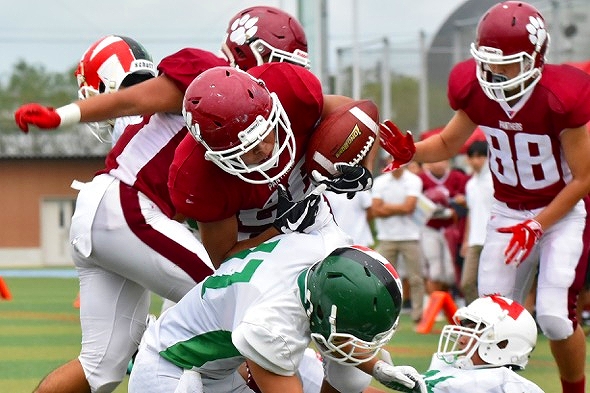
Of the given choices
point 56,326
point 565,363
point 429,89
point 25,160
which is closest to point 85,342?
point 565,363

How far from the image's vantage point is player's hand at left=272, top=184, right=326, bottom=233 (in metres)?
3.63

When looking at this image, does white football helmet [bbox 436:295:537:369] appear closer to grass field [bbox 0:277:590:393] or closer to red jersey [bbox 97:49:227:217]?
red jersey [bbox 97:49:227:217]

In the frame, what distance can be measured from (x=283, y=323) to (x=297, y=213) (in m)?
0.40

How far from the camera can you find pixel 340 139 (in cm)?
381

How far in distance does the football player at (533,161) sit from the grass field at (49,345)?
1.09 metres

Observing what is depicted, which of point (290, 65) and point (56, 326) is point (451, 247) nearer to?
point (56, 326)

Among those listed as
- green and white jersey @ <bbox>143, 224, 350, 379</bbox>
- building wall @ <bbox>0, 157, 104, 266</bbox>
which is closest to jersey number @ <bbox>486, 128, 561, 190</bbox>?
green and white jersey @ <bbox>143, 224, 350, 379</bbox>

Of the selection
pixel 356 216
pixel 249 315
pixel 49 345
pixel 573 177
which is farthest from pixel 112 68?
pixel 356 216

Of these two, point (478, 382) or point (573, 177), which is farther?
point (573, 177)

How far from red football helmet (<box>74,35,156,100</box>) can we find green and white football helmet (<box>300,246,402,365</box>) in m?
1.64

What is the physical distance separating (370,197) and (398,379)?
706 cm

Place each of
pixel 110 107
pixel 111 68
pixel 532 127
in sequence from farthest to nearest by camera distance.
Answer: pixel 532 127 → pixel 111 68 → pixel 110 107

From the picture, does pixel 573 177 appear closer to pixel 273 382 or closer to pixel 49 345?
pixel 273 382

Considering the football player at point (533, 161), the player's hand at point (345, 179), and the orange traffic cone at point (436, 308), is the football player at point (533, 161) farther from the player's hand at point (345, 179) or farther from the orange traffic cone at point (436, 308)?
the orange traffic cone at point (436, 308)
